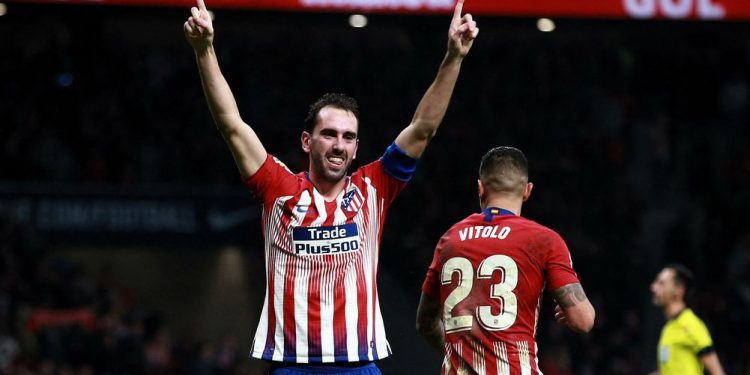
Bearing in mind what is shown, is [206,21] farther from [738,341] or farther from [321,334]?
[738,341]

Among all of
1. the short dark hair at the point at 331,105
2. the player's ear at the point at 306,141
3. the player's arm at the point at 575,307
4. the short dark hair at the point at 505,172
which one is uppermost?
the short dark hair at the point at 331,105

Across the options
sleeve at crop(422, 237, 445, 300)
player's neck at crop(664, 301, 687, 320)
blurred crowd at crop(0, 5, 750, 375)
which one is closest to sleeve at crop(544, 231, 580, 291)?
sleeve at crop(422, 237, 445, 300)

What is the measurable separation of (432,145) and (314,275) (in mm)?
10858

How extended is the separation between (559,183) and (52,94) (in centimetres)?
665

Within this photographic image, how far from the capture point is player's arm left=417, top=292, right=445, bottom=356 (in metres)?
5.06

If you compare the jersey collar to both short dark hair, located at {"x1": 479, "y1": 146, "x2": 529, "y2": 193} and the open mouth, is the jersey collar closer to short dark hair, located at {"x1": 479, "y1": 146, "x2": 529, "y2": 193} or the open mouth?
short dark hair, located at {"x1": 479, "y1": 146, "x2": 529, "y2": 193}

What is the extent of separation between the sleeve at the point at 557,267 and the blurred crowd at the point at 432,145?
8.18 meters

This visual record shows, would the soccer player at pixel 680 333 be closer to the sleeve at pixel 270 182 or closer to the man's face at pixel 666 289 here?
the man's face at pixel 666 289

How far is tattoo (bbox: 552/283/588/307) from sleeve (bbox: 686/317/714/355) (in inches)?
164

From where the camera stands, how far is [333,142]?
4.62 meters

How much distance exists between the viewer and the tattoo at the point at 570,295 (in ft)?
15.2

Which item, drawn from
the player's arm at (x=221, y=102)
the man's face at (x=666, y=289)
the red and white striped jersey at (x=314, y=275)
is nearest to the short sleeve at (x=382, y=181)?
the red and white striped jersey at (x=314, y=275)

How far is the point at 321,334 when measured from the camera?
4.54m

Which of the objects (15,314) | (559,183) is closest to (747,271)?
(559,183)
